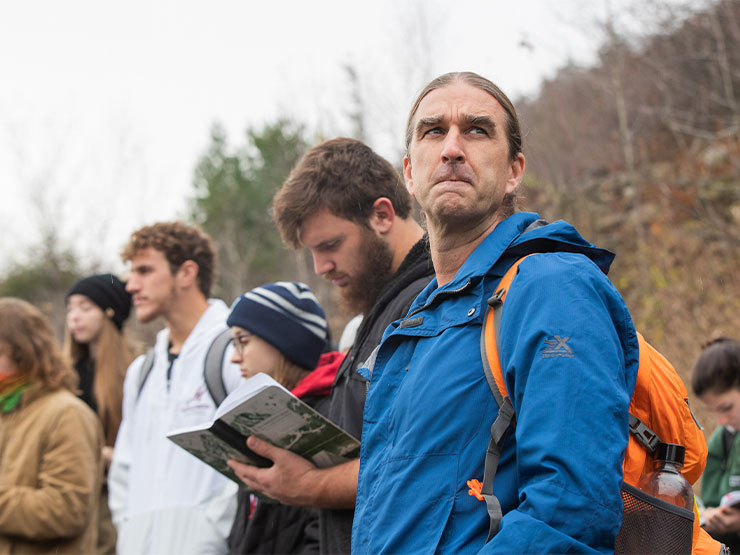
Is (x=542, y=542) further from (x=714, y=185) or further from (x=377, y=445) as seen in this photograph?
(x=714, y=185)

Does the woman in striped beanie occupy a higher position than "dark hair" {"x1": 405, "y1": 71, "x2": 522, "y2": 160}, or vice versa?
A: "dark hair" {"x1": 405, "y1": 71, "x2": 522, "y2": 160}

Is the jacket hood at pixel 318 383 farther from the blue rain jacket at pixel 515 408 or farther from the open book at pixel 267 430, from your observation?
the blue rain jacket at pixel 515 408

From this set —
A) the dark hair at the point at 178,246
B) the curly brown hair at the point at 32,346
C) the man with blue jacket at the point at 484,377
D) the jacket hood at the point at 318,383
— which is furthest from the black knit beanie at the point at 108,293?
the man with blue jacket at the point at 484,377

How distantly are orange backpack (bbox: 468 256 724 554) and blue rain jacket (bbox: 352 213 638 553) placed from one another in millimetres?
36

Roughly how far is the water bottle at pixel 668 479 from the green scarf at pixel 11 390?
151 inches

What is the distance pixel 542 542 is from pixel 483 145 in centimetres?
110

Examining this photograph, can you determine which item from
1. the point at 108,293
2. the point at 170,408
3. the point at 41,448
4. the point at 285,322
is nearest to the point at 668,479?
the point at 285,322

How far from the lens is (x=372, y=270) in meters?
3.12

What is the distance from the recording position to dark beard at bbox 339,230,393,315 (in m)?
3.11

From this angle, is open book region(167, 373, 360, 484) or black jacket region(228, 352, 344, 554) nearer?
open book region(167, 373, 360, 484)

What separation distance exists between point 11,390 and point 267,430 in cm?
248

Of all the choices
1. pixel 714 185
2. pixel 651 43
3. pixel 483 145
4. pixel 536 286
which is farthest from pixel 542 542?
pixel 651 43

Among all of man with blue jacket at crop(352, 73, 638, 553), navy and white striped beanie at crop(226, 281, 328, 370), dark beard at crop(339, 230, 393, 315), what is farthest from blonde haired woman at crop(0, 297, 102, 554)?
man with blue jacket at crop(352, 73, 638, 553)

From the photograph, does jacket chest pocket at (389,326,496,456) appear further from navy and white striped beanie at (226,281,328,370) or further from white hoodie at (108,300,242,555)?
white hoodie at (108,300,242,555)
